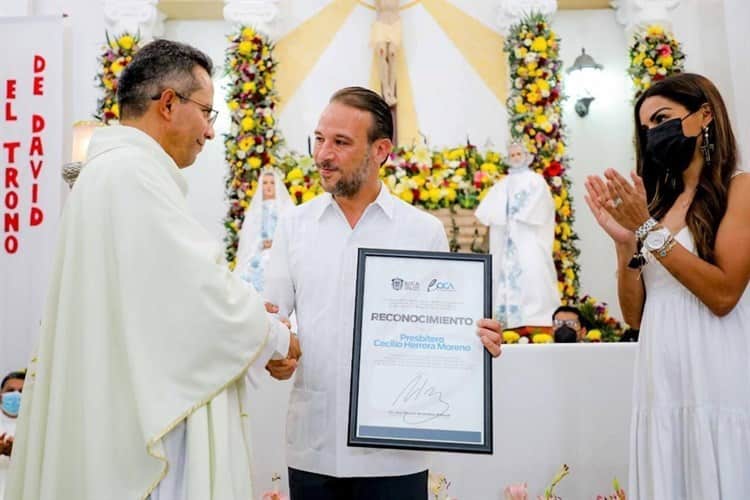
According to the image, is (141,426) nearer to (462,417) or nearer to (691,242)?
(462,417)

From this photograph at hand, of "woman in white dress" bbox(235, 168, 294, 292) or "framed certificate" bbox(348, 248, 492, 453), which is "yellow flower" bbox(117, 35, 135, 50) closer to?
"woman in white dress" bbox(235, 168, 294, 292)

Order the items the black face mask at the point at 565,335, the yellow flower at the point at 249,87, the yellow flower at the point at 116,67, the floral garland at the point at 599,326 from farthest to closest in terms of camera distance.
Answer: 1. the yellow flower at the point at 249,87
2. the yellow flower at the point at 116,67
3. the floral garland at the point at 599,326
4. the black face mask at the point at 565,335

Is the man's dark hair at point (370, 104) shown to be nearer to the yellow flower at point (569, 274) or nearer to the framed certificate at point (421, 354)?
the framed certificate at point (421, 354)

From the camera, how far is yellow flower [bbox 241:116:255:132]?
7.30 meters

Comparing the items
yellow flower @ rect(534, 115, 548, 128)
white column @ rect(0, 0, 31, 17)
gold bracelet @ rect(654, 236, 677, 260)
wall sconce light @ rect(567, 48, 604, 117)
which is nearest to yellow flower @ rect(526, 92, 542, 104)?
yellow flower @ rect(534, 115, 548, 128)

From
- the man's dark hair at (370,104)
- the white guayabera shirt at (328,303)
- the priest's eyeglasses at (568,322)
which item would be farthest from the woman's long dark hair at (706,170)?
the priest's eyeglasses at (568,322)

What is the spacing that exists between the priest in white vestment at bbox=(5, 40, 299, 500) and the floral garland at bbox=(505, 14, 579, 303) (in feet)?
18.7

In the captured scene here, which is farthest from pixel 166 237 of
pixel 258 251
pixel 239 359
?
pixel 258 251

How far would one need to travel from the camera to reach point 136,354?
1.84 m

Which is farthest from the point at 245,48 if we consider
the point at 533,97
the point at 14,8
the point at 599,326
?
the point at 599,326

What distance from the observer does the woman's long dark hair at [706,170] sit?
7.48 feet

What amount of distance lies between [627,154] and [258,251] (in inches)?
168

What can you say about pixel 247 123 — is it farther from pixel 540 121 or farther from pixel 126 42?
pixel 540 121

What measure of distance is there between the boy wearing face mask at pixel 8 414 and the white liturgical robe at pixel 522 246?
4.10 metres
